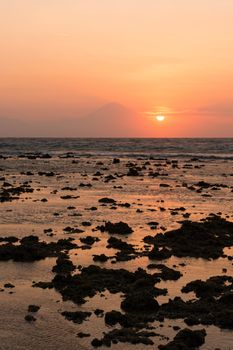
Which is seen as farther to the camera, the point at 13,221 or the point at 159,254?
the point at 13,221

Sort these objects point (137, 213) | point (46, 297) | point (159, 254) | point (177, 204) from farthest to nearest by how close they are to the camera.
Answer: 1. point (177, 204)
2. point (137, 213)
3. point (159, 254)
4. point (46, 297)

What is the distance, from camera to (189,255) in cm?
2077

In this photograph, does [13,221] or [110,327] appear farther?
[13,221]

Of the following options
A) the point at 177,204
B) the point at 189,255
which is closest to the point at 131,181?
the point at 177,204

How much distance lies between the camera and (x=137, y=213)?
31391 millimetres

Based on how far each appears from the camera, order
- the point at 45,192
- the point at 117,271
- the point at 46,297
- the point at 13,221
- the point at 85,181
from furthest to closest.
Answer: the point at 85,181, the point at 45,192, the point at 13,221, the point at 117,271, the point at 46,297

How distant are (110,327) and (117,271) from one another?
4.56 meters

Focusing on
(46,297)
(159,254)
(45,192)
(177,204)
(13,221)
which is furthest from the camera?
(45,192)

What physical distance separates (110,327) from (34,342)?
2.06 meters

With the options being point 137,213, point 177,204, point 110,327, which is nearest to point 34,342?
point 110,327

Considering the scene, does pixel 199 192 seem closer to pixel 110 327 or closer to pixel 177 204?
pixel 177 204

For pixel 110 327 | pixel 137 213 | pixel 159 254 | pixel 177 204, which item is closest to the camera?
pixel 110 327

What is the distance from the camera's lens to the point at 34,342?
12.3 metres

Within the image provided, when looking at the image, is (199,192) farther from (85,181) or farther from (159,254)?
(159,254)
